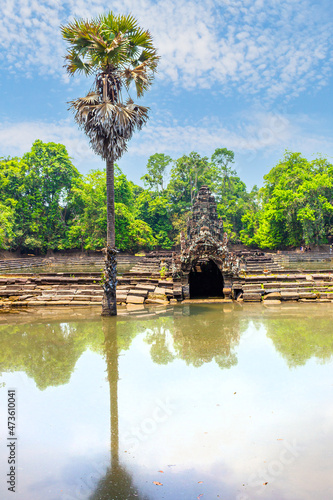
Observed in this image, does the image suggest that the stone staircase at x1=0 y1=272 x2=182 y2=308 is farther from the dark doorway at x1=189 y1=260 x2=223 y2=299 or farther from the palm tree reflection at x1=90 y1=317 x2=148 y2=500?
the palm tree reflection at x1=90 y1=317 x2=148 y2=500

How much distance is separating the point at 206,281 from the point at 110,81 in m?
11.5

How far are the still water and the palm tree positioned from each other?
504cm

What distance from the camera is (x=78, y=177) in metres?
49.3

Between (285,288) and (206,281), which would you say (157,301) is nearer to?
(206,281)

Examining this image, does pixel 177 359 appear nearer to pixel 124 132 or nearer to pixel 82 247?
pixel 124 132

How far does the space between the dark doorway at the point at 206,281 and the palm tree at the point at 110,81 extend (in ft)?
→ 23.9

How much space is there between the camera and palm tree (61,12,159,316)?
1062 centimetres

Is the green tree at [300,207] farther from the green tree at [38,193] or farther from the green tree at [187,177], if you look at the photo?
the green tree at [38,193]

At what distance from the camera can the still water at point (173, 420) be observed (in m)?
3.31

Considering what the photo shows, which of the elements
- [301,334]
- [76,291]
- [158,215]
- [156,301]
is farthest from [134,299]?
[158,215]

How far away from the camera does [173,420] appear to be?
4.46 m

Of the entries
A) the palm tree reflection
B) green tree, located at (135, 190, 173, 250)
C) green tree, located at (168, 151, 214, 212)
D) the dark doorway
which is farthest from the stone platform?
green tree, located at (168, 151, 214, 212)

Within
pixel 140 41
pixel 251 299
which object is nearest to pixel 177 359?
pixel 251 299

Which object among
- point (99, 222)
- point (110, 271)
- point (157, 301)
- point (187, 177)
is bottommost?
point (157, 301)
